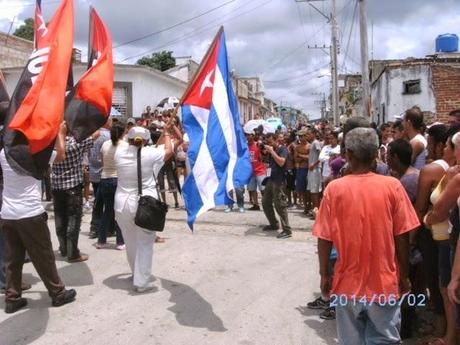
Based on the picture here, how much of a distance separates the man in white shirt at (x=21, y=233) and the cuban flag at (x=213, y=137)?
1422 millimetres

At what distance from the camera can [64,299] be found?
5.16m

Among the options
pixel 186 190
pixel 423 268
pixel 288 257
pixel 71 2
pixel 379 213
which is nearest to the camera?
pixel 379 213

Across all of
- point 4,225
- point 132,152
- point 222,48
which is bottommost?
point 4,225

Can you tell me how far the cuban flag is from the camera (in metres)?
5.19

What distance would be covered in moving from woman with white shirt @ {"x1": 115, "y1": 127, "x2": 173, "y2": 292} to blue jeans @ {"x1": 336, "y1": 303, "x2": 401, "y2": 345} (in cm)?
286

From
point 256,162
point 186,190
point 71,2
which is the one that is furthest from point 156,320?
point 256,162

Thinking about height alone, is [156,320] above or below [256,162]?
below

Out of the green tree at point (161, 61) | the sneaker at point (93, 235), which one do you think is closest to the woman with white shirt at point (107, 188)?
the sneaker at point (93, 235)

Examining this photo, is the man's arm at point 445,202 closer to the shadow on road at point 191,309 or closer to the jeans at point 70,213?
the shadow on road at point 191,309

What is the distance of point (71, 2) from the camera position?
15.7 feet

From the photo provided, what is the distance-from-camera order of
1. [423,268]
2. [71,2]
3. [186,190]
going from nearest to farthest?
[423,268] → [71,2] → [186,190]

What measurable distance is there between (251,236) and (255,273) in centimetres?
220

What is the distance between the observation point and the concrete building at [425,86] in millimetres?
19453

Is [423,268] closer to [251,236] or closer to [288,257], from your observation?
[288,257]
